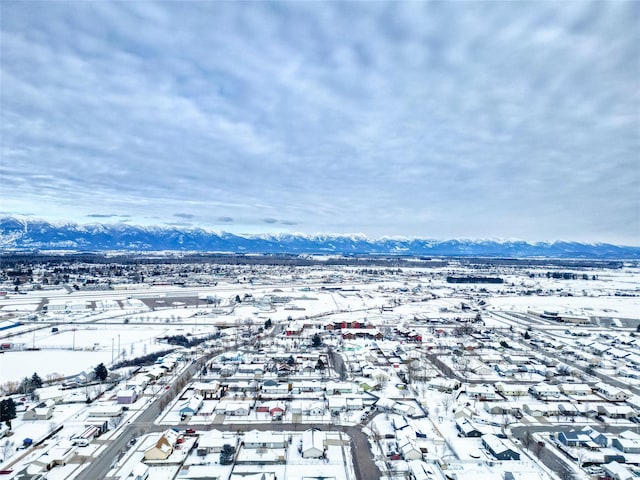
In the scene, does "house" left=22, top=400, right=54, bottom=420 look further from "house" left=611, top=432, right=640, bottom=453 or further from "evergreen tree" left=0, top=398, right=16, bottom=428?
"house" left=611, top=432, right=640, bottom=453

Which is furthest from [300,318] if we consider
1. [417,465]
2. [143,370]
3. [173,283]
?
[173,283]

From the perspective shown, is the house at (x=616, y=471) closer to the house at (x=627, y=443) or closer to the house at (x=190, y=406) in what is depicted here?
the house at (x=627, y=443)

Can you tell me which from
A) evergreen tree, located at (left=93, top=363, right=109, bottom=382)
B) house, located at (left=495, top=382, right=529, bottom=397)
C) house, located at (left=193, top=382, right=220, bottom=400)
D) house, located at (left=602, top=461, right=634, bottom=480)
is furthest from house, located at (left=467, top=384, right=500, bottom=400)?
evergreen tree, located at (left=93, top=363, right=109, bottom=382)

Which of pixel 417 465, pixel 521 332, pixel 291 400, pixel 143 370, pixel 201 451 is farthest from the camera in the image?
pixel 521 332

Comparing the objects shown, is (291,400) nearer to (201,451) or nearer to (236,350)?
(201,451)

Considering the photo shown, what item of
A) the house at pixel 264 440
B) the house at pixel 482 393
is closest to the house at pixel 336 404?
the house at pixel 264 440

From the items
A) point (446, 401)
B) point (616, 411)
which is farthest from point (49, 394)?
point (616, 411)
